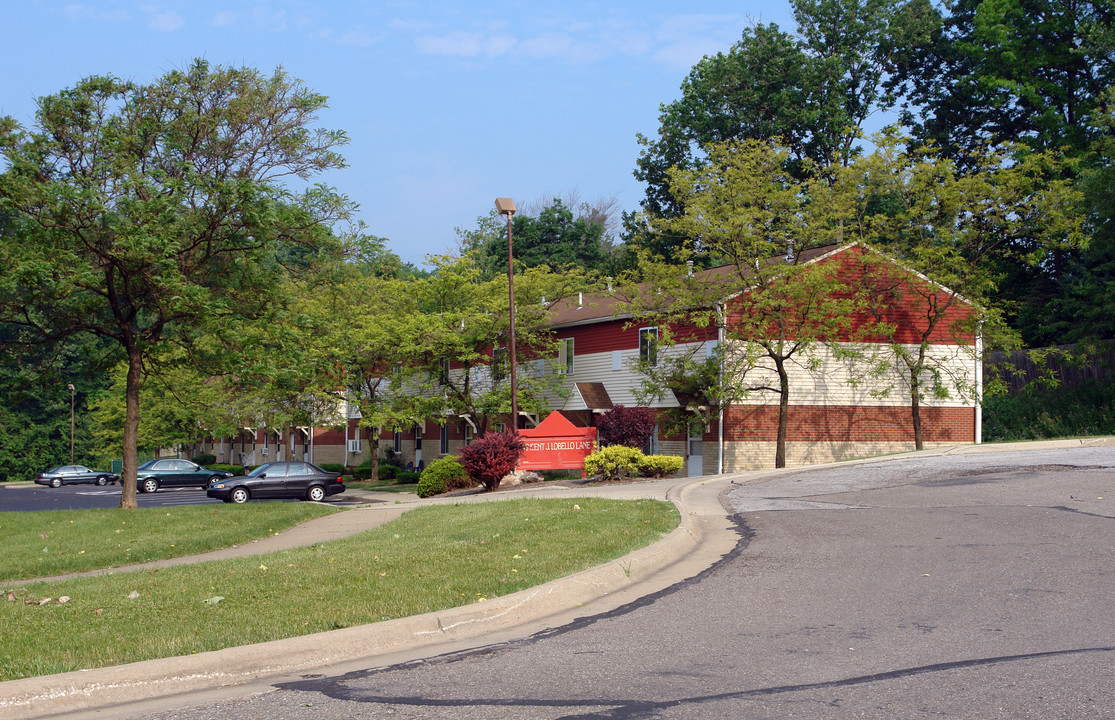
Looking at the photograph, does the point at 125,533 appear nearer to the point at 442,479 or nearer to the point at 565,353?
the point at 442,479

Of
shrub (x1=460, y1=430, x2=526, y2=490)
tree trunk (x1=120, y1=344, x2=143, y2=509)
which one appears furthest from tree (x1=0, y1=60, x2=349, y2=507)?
shrub (x1=460, y1=430, x2=526, y2=490)

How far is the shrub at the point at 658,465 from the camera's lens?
26859 millimetres

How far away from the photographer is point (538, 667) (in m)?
6.39

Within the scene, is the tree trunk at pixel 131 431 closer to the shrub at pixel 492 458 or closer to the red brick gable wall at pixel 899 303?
the shrub at pixel 492 458

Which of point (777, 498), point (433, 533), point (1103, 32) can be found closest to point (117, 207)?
point (433, 533)

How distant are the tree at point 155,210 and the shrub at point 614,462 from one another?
9918 mm

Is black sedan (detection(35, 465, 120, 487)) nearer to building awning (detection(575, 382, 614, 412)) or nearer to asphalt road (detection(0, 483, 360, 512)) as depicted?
asphalt road (detection(0, 483, 360, 512))

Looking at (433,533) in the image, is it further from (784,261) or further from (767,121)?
(767,121)

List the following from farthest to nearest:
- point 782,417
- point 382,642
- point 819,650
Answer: point 782,417
point 382,642
point 819,650

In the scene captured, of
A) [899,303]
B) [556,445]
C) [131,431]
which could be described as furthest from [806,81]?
[131,431]

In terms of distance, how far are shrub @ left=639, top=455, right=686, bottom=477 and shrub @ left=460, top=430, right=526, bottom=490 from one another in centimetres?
365

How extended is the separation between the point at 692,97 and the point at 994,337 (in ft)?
86.4

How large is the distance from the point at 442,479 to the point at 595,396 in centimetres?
873

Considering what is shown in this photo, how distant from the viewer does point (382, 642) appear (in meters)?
7.20
